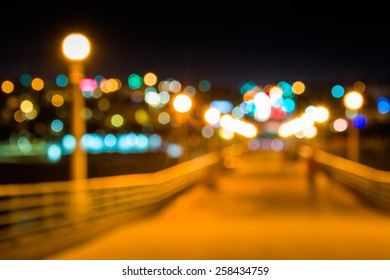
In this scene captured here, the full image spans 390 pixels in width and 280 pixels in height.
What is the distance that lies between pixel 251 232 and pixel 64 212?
3.78 meters

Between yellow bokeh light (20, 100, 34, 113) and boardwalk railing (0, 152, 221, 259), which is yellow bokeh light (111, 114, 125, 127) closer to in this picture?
yellow bokeh light (20, 100, 34, 113)

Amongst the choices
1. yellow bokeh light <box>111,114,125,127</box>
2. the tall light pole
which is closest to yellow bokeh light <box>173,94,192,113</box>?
the tall light pole

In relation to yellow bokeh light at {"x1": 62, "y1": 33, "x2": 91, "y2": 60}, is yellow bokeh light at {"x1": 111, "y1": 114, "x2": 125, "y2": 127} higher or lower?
higher

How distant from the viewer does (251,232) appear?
45.1ft

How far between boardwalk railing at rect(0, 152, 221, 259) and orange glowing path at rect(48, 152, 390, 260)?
312mm

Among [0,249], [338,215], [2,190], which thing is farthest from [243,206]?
[0,249]

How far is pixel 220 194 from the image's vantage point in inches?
1059

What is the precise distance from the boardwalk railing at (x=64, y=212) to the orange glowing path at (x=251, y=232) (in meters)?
0.31

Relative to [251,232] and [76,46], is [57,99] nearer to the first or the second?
[76,46]

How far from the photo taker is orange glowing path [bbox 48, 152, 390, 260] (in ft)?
36.3

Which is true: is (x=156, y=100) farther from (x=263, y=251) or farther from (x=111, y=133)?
(x=111, y=133)

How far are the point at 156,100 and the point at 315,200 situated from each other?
27451 millimetres

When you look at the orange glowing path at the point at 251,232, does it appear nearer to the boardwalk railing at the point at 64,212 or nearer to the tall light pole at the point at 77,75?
the boardwalk railing at the point at 64,212

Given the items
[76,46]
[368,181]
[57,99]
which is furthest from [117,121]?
[76,46]
